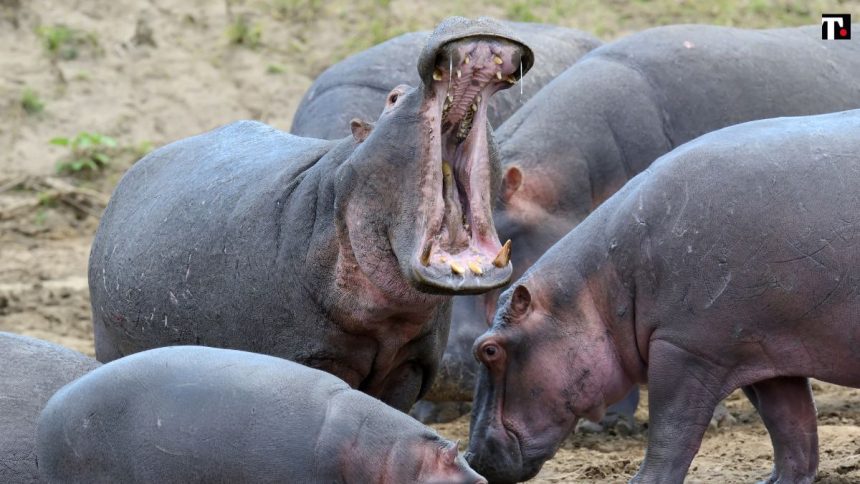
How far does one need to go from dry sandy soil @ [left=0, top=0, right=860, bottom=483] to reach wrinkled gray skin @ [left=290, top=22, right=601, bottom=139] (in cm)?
143

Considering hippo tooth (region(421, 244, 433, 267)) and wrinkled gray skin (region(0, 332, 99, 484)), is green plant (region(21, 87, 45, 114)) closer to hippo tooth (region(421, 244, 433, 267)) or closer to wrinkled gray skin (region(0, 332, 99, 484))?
wrinkled gray skin (region(0, 332, 99, 484))

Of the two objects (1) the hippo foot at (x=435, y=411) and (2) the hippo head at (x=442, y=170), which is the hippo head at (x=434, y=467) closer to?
(2) the hippo head at (x=442, y=170)

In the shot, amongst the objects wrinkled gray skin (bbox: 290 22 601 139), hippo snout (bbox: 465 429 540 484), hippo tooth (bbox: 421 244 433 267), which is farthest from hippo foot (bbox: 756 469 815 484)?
wrinkled gray skin (bbox: 290 22 601 139)

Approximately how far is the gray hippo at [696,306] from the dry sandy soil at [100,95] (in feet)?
9.55

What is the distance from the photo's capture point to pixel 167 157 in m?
6.17

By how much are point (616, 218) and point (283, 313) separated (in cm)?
107

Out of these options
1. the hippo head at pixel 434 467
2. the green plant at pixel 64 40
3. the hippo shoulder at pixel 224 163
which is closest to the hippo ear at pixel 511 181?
the hippo shoulder at pixel 224 163

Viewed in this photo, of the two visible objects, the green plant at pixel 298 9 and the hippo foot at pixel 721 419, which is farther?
the green plant at pixel 298 9

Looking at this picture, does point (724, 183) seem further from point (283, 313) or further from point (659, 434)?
point (283, 313)

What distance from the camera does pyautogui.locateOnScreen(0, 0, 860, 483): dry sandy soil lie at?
886 cm

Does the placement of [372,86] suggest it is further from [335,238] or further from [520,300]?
[335,238]

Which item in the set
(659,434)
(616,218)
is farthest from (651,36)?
(659,434)

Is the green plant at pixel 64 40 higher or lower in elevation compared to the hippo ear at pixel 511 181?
lower

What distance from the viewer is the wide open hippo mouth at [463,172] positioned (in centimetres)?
469
